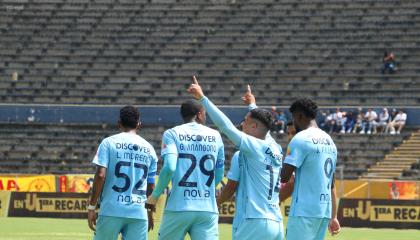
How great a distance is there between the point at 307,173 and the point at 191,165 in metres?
1.58

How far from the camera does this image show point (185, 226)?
12242 mm

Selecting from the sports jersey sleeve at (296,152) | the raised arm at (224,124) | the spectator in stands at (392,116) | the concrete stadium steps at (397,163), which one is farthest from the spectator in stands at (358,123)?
the raised arm at (224,124)

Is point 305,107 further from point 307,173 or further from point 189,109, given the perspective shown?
point 189,109

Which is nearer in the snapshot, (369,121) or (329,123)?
(369,121)

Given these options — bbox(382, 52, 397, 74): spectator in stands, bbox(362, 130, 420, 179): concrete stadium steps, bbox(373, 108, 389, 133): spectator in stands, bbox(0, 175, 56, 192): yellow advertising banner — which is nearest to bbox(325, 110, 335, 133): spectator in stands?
bbox(373, 108, 389, 133): spectator in stands

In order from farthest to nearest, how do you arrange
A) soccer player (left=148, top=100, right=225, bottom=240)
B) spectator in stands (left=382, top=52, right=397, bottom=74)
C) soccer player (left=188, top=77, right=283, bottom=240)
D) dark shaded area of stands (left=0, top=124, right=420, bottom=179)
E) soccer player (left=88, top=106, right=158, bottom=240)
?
spectator in stands (left=382, top=52, right=397, bottom=74) < dark shaded area of stands (left=0, top=124, right=420, bottom=179) < soccer player (left=88, top=106, right=158, bottom=240) < soccer player (left=148, top=100, right=225, bottom=240) < soccer player (left=188, top=77, right=283, bottom=240)

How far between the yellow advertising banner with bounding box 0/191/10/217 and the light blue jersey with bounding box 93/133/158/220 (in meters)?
23.6

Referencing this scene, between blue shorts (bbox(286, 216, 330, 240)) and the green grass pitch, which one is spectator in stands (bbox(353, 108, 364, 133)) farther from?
blue shorts (bbox(286, 216, 330, 240))

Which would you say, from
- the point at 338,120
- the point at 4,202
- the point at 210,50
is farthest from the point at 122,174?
the point at 210,50

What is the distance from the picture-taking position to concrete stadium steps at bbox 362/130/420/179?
45000 mm

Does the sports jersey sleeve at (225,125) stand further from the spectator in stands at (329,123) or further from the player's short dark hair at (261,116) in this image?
the spectator in stands at (329,123)

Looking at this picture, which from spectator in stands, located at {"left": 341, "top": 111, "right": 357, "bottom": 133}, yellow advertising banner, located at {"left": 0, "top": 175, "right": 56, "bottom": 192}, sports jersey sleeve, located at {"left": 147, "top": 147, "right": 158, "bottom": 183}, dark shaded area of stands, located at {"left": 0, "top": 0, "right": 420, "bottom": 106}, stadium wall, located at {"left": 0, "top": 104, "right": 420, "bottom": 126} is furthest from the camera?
dark shaded area of stands, located at {"left": 0, "top": 0, "right": 420, "bottom": 106}

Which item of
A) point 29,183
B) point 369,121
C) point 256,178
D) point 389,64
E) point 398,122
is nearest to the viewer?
point 256,178

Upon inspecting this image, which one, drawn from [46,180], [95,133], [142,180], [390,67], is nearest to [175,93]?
[95,133]
